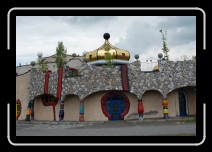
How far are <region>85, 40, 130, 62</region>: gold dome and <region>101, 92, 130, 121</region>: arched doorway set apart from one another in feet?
10.8

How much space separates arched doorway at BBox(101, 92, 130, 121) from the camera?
17250mm

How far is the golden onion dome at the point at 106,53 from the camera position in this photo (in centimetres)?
1930

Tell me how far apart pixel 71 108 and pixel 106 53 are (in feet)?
15.0

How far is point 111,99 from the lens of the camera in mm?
17344

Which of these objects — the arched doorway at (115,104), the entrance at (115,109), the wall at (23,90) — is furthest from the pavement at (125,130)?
the wall at (23,90)

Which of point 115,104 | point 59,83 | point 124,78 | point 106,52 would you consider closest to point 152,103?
point 115,104

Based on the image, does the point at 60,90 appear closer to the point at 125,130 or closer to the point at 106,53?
the point at 106,53

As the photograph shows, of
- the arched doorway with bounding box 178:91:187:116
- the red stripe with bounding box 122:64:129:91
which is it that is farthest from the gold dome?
the arched doorway with bounding box 178:91:187:116

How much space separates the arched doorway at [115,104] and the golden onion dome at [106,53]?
10.7 ft

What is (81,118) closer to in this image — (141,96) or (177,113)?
(141,96)
